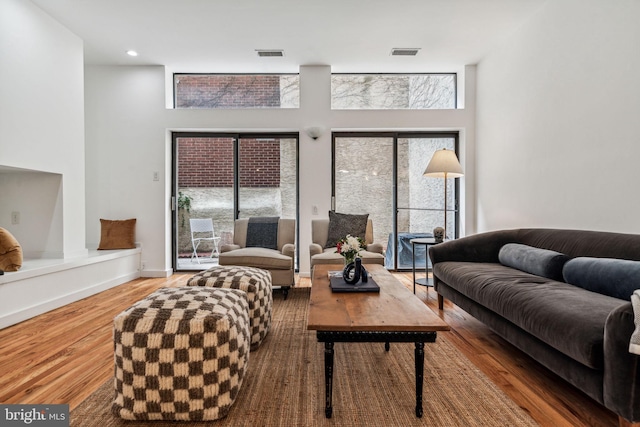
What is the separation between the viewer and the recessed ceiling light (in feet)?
14.3

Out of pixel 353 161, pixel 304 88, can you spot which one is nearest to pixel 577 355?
pixel 353 161

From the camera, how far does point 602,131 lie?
2617mm

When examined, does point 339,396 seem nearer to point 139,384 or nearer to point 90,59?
point 139,384

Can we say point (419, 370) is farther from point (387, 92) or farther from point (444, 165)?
point (387, 92)

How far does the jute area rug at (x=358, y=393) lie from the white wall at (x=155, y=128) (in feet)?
9.48

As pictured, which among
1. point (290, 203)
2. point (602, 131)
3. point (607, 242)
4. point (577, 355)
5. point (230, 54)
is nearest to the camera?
point (577, 355)

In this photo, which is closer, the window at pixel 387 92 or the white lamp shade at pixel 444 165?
the white lamp shade at pixel 444 165

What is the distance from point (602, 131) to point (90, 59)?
6060 millimetres

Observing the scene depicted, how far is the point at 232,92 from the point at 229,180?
4.46ft

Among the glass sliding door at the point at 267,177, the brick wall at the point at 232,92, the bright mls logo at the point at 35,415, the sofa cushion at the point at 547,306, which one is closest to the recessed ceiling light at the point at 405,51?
the brick wall at the point at 232,92

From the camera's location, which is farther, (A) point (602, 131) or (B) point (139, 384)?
(A) point (602, 131)

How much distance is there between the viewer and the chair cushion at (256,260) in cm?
368

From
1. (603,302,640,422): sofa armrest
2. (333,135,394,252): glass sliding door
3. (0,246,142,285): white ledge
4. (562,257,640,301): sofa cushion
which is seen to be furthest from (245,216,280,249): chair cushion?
(603,302,640,422): sofa armrest

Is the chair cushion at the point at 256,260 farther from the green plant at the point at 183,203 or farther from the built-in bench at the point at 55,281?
the green plant at the point at 183,203
